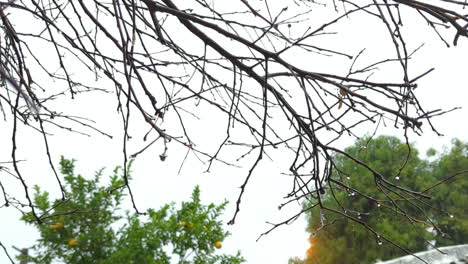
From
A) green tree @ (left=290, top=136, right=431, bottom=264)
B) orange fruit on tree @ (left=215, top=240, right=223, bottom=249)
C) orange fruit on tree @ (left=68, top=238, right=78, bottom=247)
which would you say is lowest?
orange fruit on tree @ (left=215, top=240, right=223, bottom=249)

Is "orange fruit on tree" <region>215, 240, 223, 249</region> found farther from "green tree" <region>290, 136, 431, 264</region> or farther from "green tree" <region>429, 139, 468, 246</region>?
"green tree" <region>429, 139, 468, 246</region>

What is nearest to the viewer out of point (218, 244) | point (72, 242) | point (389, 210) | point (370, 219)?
point (72, 242)

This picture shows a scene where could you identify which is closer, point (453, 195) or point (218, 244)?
point (218, 244)

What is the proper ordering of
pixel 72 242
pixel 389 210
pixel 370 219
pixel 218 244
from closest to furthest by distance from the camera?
pixel 72 242 < pixel 218 244 < pixel 389 210 < pixel 370 219

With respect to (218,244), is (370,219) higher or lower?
higher

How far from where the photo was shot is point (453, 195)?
33.9 feet

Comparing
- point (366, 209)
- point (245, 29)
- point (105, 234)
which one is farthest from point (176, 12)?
point (366, 209)

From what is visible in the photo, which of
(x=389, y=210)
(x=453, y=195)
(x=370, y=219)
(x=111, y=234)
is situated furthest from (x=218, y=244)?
(x=453, y=195)

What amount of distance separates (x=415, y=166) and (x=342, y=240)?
7.65 ft

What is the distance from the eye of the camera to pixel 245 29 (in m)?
1.84

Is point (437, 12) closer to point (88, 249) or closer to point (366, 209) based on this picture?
point (88, 249)

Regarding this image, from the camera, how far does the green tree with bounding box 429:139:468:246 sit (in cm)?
1006

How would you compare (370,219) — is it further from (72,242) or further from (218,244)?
(72,242)

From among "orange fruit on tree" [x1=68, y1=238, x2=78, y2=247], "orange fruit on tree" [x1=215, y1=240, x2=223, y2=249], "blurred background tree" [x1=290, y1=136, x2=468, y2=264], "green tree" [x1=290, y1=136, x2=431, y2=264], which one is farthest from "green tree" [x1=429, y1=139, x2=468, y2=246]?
"orange fruit on tree" [x1=68, y1=238, x2=78, y2=247]
